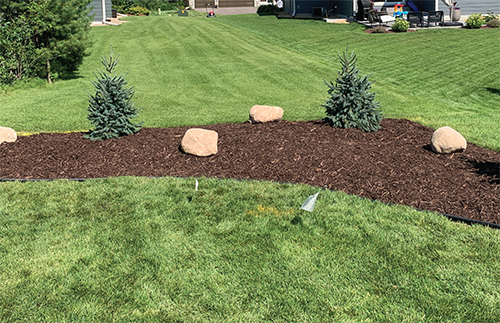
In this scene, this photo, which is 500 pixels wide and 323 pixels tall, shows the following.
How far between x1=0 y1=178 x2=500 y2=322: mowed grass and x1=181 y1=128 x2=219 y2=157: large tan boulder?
51.2 inches

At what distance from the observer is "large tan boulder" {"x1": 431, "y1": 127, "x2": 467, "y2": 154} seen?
7.51 m

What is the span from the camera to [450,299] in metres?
4.21

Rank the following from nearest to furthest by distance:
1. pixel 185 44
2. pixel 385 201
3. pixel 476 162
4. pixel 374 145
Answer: pixel 385 201, pixel 476 162, pixel 374 145, pixel 185 44

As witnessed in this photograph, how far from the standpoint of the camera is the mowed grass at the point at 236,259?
13.4ft

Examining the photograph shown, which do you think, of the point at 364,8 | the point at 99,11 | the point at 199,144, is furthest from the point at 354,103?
the point at 99,11

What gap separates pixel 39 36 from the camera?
16828 mm

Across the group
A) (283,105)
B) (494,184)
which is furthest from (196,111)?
(494,184)

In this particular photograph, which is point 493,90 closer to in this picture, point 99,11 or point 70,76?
point 70,76

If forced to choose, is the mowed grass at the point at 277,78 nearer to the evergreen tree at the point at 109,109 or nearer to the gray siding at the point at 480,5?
the evergreen tree at the point at 109,109

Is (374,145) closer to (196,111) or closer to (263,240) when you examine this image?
(263,240)

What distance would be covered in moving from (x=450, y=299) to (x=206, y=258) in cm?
247

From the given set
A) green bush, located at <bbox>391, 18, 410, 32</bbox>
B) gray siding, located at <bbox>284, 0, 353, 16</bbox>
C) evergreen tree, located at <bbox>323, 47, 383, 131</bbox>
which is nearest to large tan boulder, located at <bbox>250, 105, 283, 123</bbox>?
evergreen tree, located at <bbox>323, 47, 383, 131</bbox>

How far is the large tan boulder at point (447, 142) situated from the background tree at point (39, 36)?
1413 cm

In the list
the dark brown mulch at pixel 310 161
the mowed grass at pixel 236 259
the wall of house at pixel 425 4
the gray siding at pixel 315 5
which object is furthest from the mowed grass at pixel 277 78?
the gray siding at pixel 315 5
